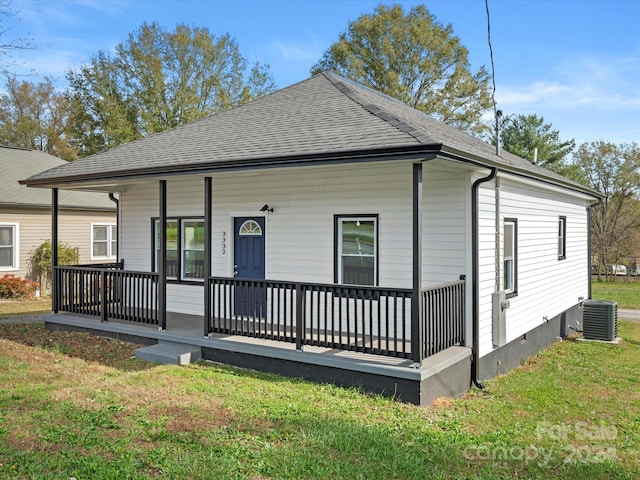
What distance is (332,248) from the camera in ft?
27.0

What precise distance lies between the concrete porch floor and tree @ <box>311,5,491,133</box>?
23774 millimetres

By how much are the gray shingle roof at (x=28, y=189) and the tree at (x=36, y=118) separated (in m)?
11.5

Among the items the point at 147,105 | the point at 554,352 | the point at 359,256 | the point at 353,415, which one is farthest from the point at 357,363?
the point at 147,105

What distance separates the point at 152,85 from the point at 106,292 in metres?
21.3

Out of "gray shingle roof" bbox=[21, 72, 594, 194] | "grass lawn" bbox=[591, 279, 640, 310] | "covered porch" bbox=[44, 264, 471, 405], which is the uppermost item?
"gray shingle roof" bbox=[21, 72, 594, 194]

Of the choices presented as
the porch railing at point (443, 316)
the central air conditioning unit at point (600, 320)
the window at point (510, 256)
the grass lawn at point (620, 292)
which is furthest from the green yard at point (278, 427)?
the grass lawn at point (620, 292)

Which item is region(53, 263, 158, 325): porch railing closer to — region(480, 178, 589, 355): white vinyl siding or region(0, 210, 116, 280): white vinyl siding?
region(480, 178, 589, 355): white vinyl siding

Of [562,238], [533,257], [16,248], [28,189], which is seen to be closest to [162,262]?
[533,257]

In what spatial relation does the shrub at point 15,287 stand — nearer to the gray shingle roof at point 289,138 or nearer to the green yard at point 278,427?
the gray shingle roof at point 289,138

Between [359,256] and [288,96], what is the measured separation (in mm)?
4324

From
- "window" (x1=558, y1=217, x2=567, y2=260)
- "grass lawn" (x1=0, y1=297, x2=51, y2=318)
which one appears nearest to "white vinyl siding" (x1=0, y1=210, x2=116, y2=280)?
"grass lawn" (x1=0, y1=297, x2=51, y2=318)

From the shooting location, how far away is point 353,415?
5418 millimetres

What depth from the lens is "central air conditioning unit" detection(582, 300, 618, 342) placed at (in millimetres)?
11234

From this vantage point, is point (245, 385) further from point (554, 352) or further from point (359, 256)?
point (554, 352)
